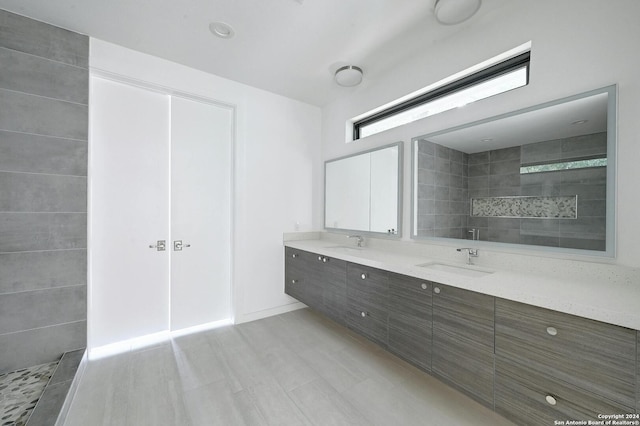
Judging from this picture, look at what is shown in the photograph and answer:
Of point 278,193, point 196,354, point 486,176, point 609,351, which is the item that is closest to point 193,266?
point 196,354

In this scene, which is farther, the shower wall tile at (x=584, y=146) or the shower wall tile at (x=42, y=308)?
the shower wall tile at (x=42, y=308)

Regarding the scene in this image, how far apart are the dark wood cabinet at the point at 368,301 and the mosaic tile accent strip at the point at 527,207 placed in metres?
0.89

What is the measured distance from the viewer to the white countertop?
1.02 m

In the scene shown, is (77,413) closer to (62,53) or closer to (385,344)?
(385,344)

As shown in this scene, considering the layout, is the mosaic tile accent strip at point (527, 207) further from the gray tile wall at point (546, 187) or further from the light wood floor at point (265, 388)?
the light wood floor at point (265, 388)

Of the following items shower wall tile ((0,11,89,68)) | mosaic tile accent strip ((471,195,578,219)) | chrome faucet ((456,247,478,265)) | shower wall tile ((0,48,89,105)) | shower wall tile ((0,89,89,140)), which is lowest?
chrome faucet ((456,247,478,265))

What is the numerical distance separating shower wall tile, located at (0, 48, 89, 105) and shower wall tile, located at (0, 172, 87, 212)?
2.15 ft

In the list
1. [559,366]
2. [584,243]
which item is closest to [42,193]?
[559,366]

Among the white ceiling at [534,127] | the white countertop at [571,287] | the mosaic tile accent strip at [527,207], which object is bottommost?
the white countertop at [571,287]

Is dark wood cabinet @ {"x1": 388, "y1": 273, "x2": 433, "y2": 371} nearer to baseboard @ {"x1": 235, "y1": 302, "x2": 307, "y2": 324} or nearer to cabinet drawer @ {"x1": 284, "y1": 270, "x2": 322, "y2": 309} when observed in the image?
cabinet drawer @ {"x1": 284, "y1": 270, "x2": 322, "y2": 309}

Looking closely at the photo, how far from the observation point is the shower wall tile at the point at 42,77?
1.87 meters

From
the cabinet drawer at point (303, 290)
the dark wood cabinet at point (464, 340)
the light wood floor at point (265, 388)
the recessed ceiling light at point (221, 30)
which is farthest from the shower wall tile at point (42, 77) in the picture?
the dark wood cabinet at point (464, 340)

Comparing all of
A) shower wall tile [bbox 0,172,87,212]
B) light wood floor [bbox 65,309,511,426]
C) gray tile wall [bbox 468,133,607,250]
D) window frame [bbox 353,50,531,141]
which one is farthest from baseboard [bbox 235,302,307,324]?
window frame [bbox 353,50,531,141]

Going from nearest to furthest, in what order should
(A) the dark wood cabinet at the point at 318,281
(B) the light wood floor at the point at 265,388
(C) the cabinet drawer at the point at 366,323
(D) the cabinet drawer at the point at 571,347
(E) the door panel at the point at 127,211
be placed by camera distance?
(D) the cabinet drawer at the point at 571,347, (B) the light wood floor at the point at 265,388, (C) the cabinet drawer at the point at 366,323, (E) the door panel at the point at 127,211, (A) the dark wood cabinet at the point at 318,281
